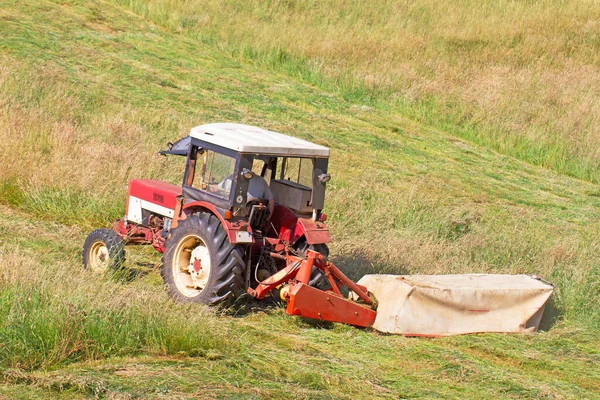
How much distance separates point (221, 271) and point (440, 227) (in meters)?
4.67

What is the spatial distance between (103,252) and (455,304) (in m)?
3.53

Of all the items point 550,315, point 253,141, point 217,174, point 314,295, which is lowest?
point 550,315

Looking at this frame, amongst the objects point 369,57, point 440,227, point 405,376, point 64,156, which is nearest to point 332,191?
point 440,227

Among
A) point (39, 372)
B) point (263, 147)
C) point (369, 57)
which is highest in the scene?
point (369, 57)

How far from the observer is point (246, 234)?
7672mm

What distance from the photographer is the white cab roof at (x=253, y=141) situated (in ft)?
25.1

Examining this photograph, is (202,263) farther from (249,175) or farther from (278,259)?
(249,175)

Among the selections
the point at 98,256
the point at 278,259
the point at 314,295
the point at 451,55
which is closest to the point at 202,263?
the point at 278,259

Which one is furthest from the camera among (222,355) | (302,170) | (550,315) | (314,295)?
(550,315)

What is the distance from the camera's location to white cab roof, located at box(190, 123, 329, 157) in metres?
7.66

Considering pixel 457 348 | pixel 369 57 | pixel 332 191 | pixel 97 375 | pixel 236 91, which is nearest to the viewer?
pixel 97 375

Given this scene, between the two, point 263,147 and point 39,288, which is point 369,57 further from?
point 39,288

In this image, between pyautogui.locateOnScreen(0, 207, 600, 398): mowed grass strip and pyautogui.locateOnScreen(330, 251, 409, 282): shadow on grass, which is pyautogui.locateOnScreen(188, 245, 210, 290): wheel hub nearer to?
pyautogui.locateOnScreen(0, 207, 600, 398): mowed grass strip

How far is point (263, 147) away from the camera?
25.2 feet
